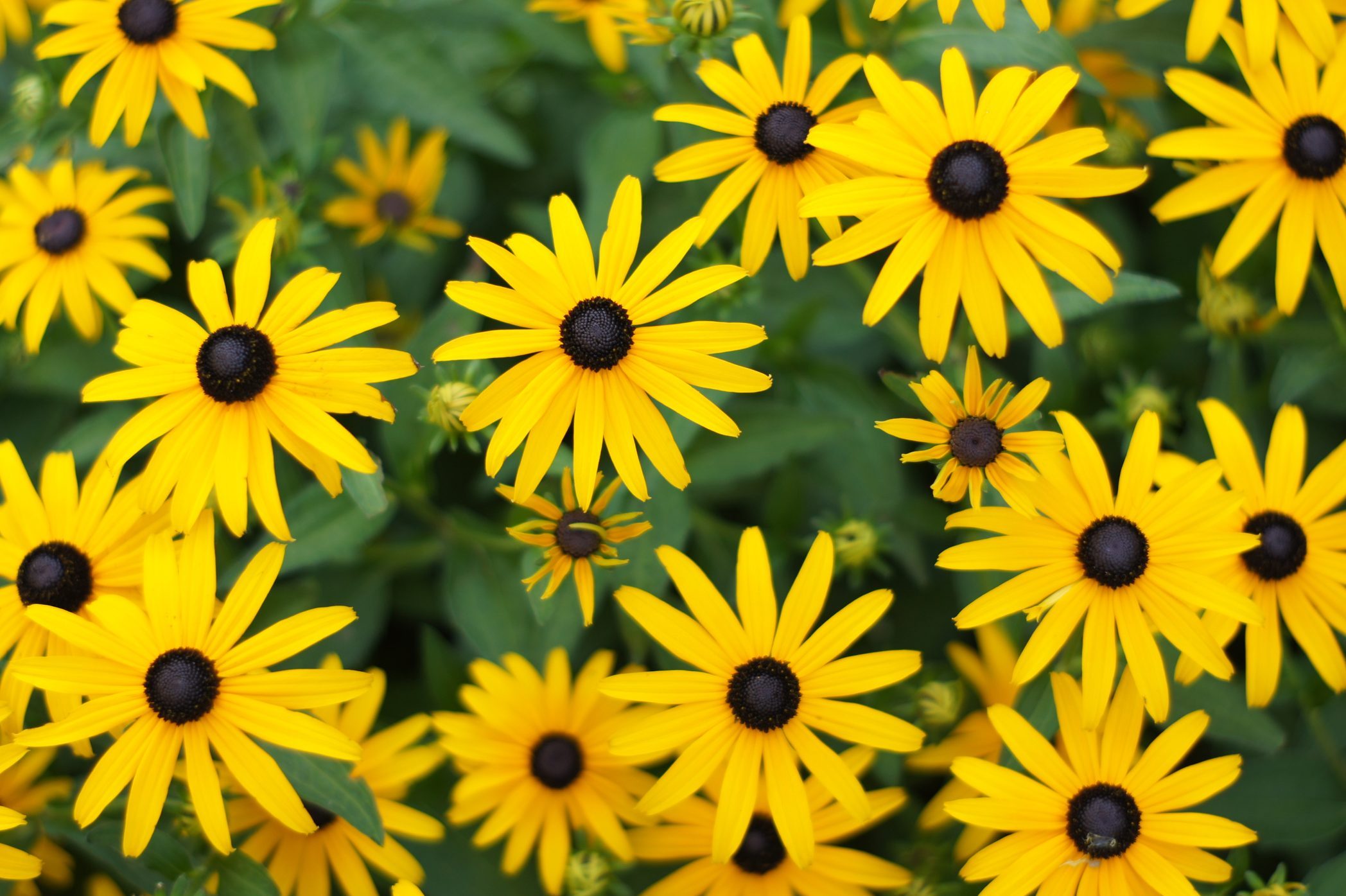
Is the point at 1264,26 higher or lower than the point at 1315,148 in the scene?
higher

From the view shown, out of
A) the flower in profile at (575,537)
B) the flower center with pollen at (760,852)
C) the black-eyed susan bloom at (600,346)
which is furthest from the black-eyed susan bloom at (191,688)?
the flower center with pollen at (760,852)

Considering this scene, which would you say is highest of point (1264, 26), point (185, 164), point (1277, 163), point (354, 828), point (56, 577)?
point (1264, 26)

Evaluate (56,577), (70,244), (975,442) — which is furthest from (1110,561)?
(70,244)

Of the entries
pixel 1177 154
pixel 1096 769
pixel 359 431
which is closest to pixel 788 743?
pixel 1096 769

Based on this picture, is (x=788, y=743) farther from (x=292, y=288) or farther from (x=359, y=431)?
(x=359, y=431)

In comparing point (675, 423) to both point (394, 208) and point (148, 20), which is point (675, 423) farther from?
point (148, 20)
